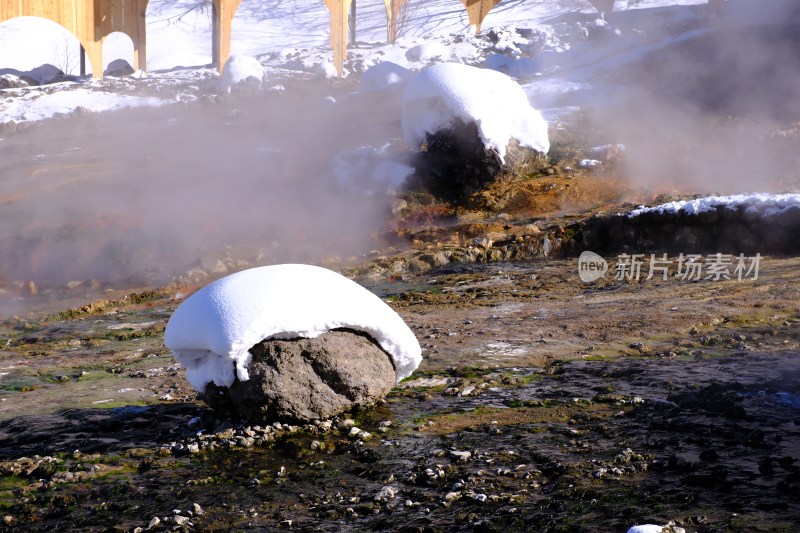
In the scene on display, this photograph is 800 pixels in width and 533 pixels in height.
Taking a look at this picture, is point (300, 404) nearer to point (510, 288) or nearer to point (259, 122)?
point (510, 288)

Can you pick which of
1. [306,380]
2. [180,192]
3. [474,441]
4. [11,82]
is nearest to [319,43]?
[11,82]

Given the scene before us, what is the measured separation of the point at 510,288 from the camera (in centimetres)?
1051

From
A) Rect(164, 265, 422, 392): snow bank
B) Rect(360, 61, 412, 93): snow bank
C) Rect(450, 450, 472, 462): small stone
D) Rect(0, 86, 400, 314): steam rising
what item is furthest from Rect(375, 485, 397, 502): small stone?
Rect(360, 61, 412, 93): snow bank

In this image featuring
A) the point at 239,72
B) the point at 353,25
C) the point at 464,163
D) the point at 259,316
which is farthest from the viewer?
the point at 353,25

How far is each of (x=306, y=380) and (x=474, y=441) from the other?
3.62 feet

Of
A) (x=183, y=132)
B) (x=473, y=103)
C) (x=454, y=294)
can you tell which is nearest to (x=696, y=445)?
(x=454, y=294)

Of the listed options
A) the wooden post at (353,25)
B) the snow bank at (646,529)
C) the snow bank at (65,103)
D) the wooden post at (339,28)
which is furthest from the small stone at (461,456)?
the wooden post at (353,25)

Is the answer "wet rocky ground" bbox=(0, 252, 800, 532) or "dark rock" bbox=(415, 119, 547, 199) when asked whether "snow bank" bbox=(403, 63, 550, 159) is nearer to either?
"dark rock" bbox=(415, 119, 547, 199)

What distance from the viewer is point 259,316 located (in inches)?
200

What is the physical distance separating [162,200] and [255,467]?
38.5 feet

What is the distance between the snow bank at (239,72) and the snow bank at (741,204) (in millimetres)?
15150

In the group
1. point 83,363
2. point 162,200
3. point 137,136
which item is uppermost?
point 137,136

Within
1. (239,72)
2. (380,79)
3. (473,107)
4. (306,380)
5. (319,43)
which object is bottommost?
(306,380)

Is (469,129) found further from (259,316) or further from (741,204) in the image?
(259,316)
